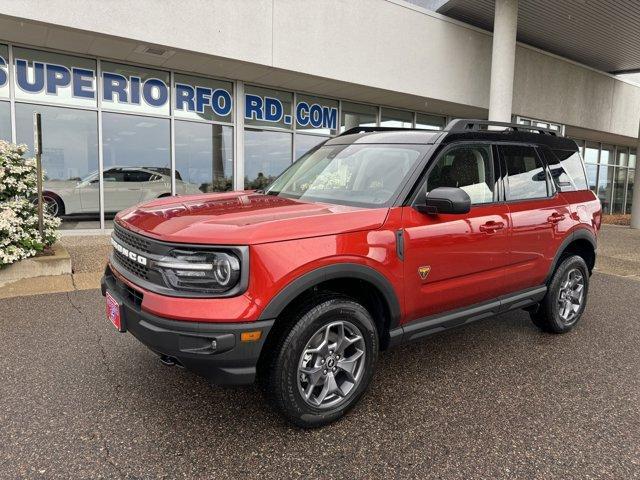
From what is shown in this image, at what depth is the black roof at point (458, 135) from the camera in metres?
3.51

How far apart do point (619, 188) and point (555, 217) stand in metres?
23.2

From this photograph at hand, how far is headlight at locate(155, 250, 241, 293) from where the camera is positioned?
2484 millimetres

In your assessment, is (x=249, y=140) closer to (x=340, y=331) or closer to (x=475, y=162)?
(x=475, y=162)

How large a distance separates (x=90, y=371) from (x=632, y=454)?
3.56 metres

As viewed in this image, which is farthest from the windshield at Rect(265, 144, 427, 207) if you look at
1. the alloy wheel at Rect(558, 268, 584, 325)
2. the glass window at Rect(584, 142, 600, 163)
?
the glass window at Rect(584, 142, 600, 163)

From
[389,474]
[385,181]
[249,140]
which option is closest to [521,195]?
[385,181]

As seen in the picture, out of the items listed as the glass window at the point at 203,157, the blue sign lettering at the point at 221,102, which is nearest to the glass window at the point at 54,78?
the glass window at the point at 203,157

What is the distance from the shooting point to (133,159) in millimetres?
10180

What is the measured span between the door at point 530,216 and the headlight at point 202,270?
92.4 inches

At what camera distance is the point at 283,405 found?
8.71 feet

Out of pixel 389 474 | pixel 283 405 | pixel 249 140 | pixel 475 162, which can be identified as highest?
pixel 249 140

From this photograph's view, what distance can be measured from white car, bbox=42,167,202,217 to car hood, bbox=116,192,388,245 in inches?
285

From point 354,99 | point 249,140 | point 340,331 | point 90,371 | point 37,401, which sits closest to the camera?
point 340,331

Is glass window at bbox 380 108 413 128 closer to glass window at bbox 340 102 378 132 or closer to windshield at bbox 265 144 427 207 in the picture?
glass window at bbox 340 102 378 132
